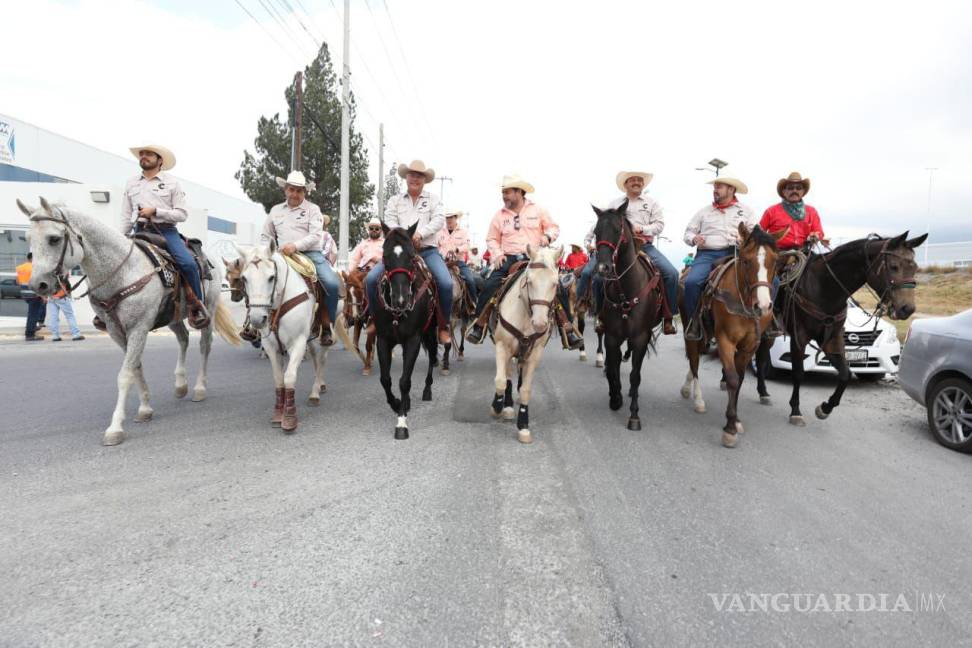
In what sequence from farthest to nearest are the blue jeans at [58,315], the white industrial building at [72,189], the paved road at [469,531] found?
the white industrial building at [72,189] → the blue jeans at [58,315] → the paved road at [469,531]

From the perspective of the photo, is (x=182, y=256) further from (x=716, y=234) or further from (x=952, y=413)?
(x=952, y=413)

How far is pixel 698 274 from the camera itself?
648 cm

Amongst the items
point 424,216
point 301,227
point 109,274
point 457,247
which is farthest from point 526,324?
point 457,247

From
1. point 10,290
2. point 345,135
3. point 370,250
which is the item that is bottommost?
Answer: point 10,290

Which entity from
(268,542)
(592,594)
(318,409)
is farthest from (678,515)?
(318,409)

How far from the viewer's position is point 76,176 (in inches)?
1296

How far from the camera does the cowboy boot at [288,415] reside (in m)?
5.29

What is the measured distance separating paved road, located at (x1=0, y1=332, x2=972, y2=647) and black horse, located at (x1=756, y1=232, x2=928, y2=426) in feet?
2.67

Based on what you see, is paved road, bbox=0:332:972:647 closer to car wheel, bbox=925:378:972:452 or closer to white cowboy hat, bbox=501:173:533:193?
car wheel, bbox=925:378:972:452

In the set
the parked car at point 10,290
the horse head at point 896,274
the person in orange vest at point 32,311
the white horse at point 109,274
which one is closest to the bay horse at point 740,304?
the horse head at point 896,274

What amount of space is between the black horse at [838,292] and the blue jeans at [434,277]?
4276 mm

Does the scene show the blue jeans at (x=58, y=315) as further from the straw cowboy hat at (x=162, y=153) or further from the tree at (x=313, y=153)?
the tree at (x=313, y=153)

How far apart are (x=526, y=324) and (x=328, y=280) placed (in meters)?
2.76

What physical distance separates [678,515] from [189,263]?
601 cm
